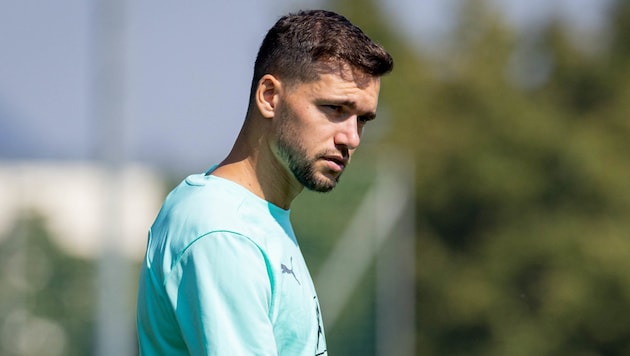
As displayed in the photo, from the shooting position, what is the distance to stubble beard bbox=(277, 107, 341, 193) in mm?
3576

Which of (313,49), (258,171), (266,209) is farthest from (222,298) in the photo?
(313,49)

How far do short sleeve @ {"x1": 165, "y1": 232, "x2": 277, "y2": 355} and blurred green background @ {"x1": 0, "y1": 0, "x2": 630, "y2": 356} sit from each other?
104ft

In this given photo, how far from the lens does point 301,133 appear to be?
3.55 m

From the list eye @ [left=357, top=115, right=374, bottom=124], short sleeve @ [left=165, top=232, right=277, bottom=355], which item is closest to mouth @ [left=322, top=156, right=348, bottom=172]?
eye @ [left=357, top=115, right=374, bottom=124]

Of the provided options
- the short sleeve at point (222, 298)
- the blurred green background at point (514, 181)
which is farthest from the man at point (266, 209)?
the blurred green background at point (514, 181)

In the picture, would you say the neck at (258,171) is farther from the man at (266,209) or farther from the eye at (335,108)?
the eye at (335,108)

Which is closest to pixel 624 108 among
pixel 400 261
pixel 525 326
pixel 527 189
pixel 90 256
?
pixel 527 189

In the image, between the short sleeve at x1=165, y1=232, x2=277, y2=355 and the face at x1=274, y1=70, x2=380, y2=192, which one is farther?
the face at x1=274, y1=70, x2=380, y2=192

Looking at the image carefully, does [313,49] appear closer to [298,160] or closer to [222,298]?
[298,160]

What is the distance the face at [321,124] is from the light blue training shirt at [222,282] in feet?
0.51

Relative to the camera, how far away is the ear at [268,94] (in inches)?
142

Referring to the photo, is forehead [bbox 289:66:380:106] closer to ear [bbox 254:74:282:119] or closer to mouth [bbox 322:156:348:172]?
ear [bbox 254:74:282:119]

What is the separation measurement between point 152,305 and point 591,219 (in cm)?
3505

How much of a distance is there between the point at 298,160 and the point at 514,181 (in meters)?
37.6
